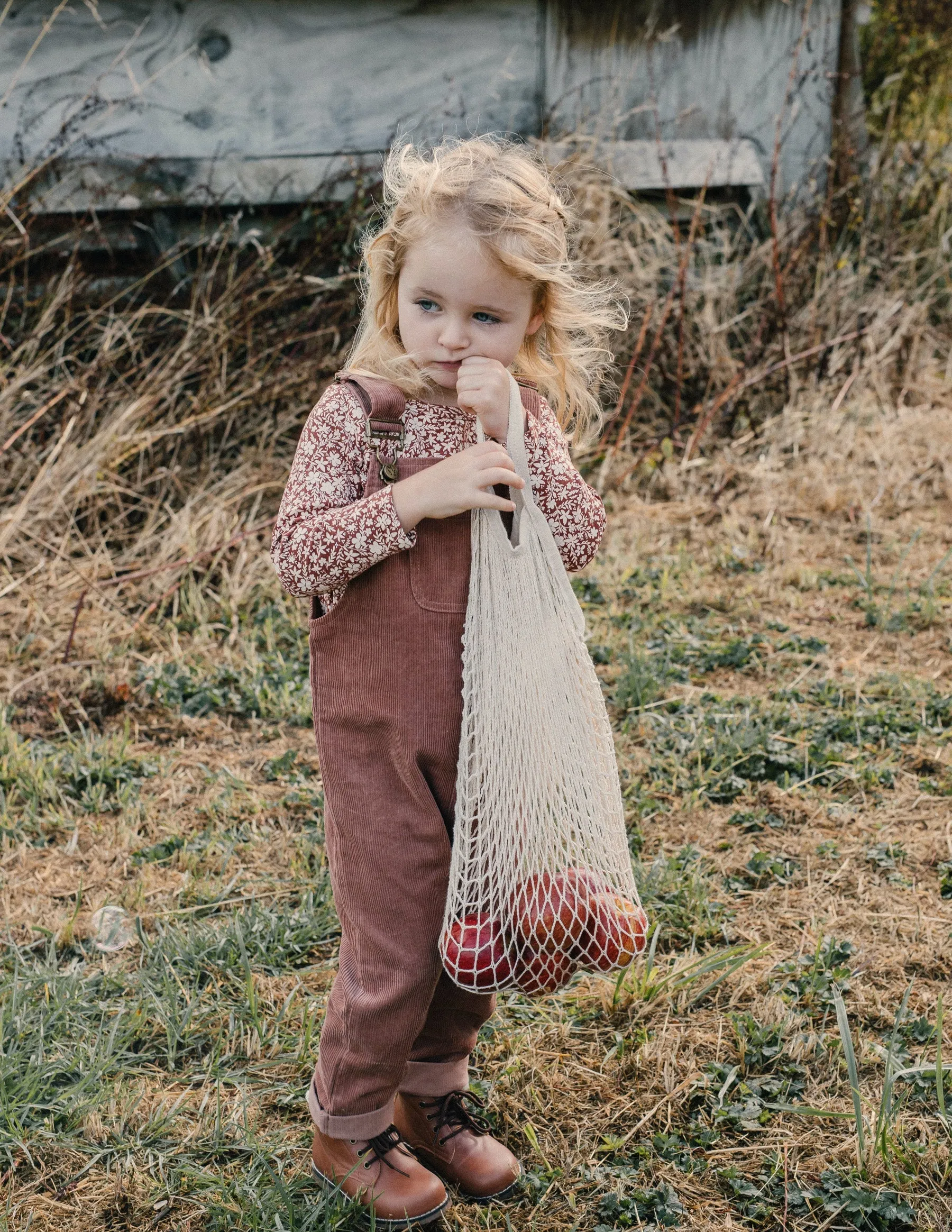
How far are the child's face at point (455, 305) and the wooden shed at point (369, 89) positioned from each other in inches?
119

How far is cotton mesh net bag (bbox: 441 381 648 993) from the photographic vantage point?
174 cm

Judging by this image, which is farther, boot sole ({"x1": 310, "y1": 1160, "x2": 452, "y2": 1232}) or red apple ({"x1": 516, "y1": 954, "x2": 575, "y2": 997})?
boot sole ({"x1": 310, "y1": 1160, "x2": 452, "y2": 1232})

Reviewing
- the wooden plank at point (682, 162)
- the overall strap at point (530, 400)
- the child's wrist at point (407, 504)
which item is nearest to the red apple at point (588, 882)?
the child's wrist at point (407, 504)

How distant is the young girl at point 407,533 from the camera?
173 cm

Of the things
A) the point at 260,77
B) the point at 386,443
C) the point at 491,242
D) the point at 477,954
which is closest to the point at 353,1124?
the point at 477,954

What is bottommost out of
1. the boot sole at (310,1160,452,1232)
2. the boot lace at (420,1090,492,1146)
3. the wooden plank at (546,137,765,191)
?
the boot sole at (310,1160,452,1232)

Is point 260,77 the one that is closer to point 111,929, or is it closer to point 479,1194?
point 111,929

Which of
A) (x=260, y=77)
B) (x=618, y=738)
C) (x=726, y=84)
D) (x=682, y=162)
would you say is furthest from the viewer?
(x=726, y=84)

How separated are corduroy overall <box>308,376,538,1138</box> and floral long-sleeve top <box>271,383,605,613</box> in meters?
0.03

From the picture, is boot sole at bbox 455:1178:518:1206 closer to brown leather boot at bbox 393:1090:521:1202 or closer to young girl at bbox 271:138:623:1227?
brown leather boot at bbox 393:1090:521:1202

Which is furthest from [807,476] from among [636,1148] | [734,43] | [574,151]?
[636,1148]

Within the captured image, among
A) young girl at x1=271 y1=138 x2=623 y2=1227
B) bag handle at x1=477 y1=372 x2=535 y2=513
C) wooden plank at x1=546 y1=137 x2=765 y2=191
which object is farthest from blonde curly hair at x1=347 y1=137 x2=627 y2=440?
wooden plank at x1=546 y1=137 x2=765 y2=191

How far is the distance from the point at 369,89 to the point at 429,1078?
4291mm

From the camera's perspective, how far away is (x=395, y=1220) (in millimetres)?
1935
